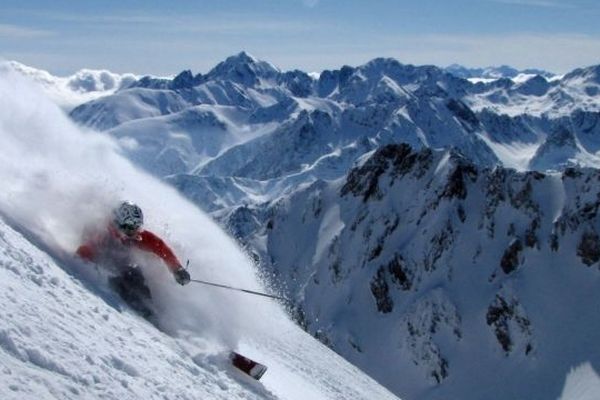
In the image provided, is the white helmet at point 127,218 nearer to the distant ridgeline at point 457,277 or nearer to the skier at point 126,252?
the skier at point 126,252

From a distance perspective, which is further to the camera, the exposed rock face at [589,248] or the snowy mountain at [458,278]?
the exposed rock face at [589,248]

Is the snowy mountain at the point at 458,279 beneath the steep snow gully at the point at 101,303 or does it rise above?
above

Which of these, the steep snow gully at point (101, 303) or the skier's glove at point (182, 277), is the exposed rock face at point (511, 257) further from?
the skier's glove at point (182, 277)

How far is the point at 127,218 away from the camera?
17.2 metres

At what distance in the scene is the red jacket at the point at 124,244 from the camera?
1711 cm

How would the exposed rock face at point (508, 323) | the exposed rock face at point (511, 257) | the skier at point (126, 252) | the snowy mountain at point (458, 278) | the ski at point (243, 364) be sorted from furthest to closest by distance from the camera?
the exposed rock face at point (511, 257) → the exposed rock face at point (508, 323) → the snowy mountain at point (458, 278) → the ski at point (243, 364) → the skier at point (126, 252)

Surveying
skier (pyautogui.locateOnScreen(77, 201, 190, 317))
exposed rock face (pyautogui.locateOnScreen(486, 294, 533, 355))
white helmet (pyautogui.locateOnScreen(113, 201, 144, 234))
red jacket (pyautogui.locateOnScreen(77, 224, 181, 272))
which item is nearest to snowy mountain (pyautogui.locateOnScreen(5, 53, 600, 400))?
exposed rock face (pyautogui.locateOnScreen(486, 294, 533, 355))


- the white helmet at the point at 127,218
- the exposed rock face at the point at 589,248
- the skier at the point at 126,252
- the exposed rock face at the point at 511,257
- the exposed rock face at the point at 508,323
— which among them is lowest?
the skier at the point at 126,252

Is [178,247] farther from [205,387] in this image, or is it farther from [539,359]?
[539,359]

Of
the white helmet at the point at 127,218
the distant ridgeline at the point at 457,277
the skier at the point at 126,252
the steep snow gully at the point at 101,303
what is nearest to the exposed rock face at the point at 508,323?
the distant ridgeline at the point at 457,277

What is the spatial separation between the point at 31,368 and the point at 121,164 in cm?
1412

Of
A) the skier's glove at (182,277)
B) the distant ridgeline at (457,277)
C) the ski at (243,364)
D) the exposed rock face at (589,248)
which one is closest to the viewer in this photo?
the ski at (243,364)

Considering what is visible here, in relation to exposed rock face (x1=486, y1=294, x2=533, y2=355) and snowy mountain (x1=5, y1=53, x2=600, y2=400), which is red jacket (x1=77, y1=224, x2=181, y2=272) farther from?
exposed rock face (x1=486, y1=294, x2=533, y2=355)

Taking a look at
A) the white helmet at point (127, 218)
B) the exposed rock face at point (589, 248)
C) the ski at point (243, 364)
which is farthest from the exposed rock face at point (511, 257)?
the white helmet at point (127, 218)
